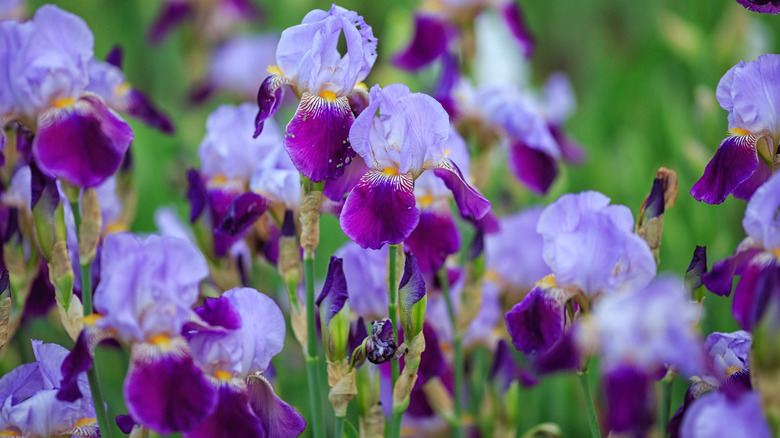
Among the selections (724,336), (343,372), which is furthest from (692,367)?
(343,372)

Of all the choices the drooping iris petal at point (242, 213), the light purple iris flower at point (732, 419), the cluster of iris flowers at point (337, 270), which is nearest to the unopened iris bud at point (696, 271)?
the cluster of iris flowers at point (337, 270)

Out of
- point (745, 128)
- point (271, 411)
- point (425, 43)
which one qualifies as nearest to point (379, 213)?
point (271, 411)

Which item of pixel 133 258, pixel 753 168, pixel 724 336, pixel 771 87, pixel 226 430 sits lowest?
pixel 226 430

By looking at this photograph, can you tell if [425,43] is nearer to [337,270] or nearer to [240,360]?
[337,270]

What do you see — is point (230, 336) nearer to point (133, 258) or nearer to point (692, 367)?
point (133, 258)

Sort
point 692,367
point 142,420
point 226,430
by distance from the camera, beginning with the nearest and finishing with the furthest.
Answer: point 692,367 → point 142,420 → point 226,430

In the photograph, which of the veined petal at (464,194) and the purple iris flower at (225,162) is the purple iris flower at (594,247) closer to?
the veined petal at (464,194)

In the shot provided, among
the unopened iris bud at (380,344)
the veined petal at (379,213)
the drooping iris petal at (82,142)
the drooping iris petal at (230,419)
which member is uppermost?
the drooping iris petal at (82,142)
